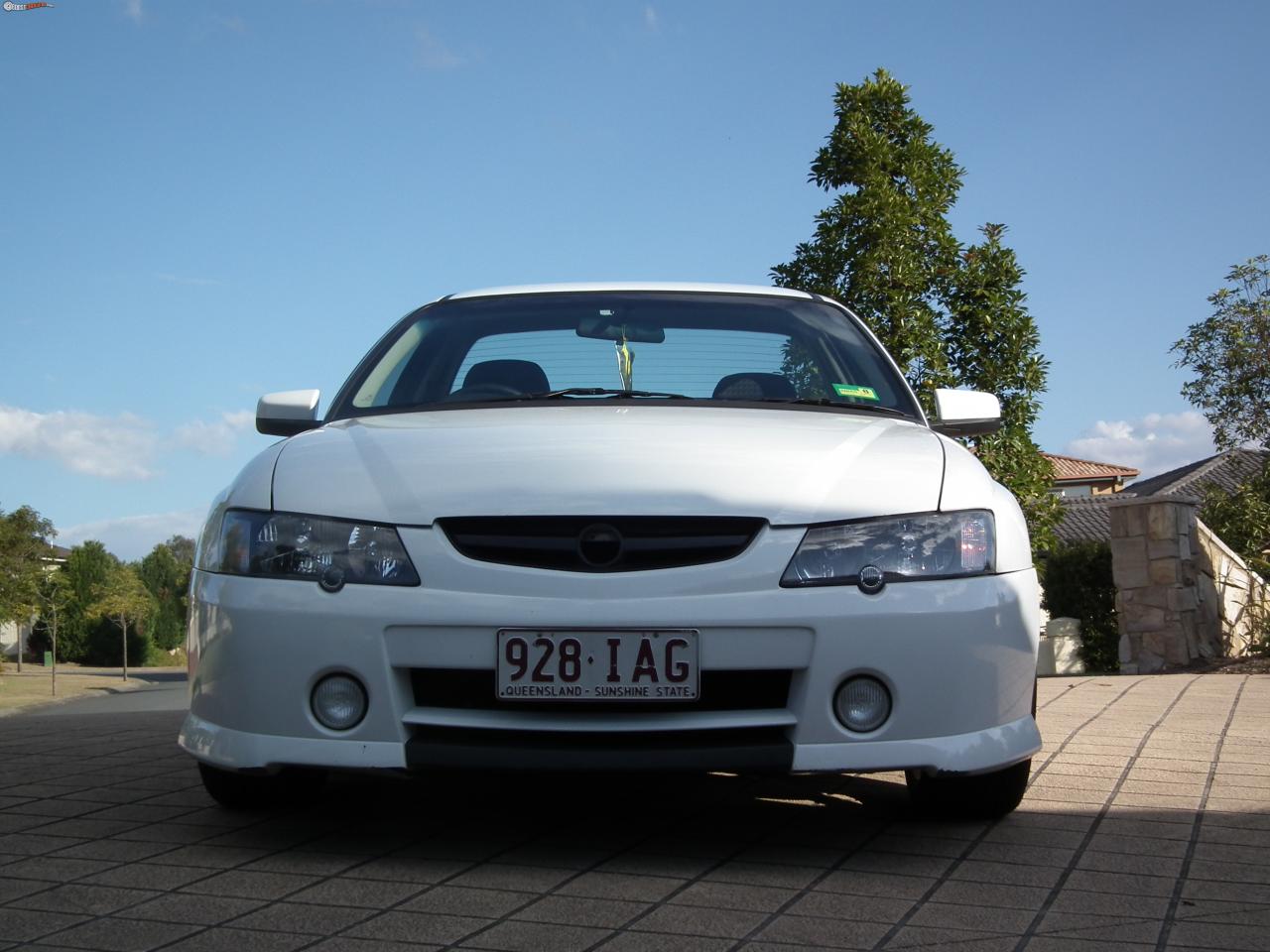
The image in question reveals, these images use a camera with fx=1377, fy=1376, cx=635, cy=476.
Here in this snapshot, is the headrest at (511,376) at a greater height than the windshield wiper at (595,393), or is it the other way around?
the headrest at (511,376)

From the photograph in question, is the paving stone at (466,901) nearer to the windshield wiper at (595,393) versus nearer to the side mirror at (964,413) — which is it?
the windshield wiper at (595,393)

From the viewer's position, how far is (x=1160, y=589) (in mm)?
11992

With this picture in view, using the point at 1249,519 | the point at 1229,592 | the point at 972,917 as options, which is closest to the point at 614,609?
the point at 972,917

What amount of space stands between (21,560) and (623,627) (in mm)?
58877

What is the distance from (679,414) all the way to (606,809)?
1.11 metres

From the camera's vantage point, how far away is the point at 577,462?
3121 millimetres

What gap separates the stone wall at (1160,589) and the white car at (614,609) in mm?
9376

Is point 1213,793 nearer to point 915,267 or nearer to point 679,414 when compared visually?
point 679,414

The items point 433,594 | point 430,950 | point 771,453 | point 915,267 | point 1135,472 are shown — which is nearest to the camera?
point 430,950

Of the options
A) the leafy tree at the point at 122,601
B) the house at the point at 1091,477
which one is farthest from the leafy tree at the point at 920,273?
the leafy tree at the point at 122,601

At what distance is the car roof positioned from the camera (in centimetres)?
468

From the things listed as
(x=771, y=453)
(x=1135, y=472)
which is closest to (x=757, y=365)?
(x=771, y=453)

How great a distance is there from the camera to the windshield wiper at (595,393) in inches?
156

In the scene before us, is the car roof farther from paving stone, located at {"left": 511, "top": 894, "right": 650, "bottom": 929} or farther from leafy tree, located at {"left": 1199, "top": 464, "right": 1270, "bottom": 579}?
leafy tree, located at {"left": 1199, "top": 464, "right": 1270, "bottom": 579}
